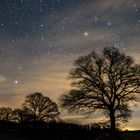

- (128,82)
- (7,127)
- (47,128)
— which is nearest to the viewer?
(47,128)

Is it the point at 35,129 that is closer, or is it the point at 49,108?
the point at 35,129

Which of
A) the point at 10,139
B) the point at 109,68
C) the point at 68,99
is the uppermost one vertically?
the point at 109,68

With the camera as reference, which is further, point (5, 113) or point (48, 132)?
point (5, 113)

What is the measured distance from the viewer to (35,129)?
26.4m

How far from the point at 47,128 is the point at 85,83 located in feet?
42.0

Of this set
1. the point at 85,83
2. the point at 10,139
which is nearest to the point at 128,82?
the point at 85,83

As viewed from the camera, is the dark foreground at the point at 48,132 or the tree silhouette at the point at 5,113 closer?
the dark foreground at the point at 48,132

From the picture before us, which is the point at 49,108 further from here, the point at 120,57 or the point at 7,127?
the point at 7,127

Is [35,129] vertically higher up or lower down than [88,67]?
lower down

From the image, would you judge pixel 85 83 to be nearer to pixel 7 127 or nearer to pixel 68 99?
pixel 68 99

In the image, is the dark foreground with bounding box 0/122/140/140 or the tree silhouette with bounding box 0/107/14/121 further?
the tree silhouette with bounding box 0/107/14/121

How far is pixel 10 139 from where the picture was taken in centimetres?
2423

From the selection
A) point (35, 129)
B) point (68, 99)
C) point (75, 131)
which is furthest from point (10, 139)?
point (68, 99)

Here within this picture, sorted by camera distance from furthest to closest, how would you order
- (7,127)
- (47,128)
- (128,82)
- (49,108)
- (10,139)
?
1. (49,108)
2. (128,82)
3. (7,127)
4. (47,128)
5. (10,139)
